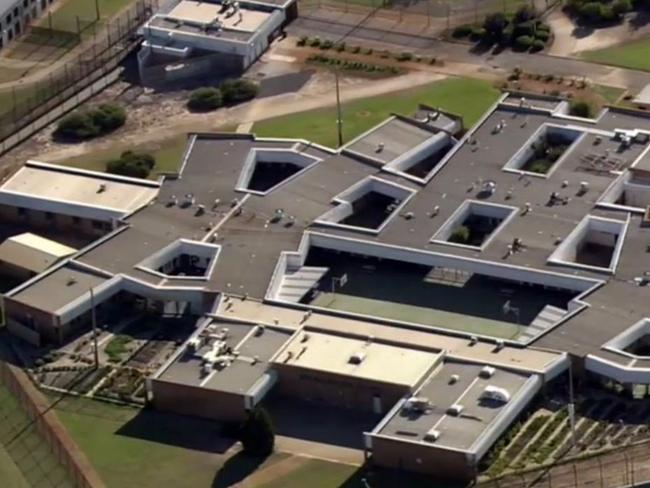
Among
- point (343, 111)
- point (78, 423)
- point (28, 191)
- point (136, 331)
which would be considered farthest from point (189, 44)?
point (78, 423)

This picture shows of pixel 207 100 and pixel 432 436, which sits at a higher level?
pixel 432 436

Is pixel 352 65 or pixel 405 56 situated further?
pixel 405 56

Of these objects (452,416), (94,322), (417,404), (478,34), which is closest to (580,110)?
(478,34)

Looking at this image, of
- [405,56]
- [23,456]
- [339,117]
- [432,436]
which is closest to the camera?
[432,436]

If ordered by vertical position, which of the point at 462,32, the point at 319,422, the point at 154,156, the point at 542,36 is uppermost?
the point at 542,36

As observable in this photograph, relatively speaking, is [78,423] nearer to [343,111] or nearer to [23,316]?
[23,316]

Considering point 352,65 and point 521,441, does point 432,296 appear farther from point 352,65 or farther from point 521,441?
point 352,65

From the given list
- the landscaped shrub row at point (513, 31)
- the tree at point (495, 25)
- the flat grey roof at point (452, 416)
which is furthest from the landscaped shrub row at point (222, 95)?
the flat grey roof at point (452, 416)

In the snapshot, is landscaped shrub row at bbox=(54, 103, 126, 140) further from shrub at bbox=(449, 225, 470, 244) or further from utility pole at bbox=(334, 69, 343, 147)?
shrub at bbox=(449, 225, 470, 244)
